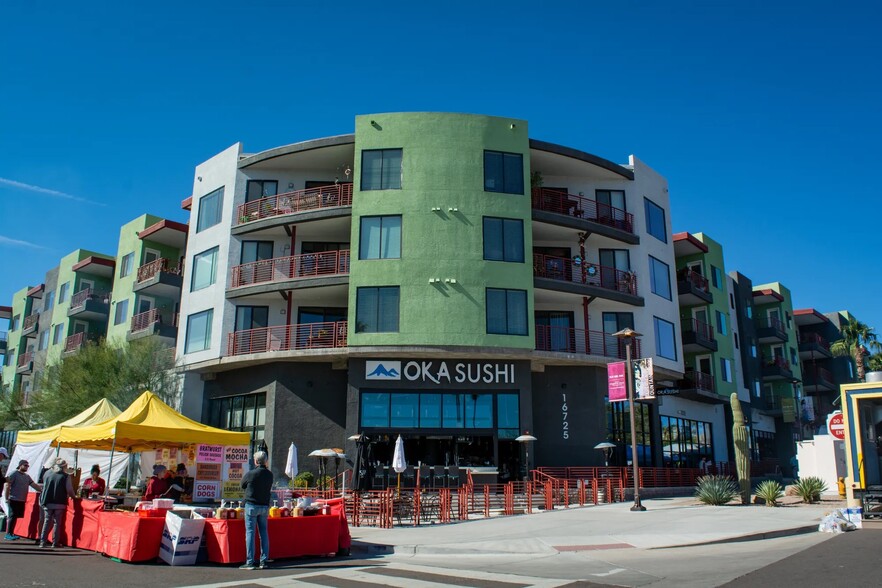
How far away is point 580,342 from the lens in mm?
33625

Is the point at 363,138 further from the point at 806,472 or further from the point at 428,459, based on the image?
the point at 806,472

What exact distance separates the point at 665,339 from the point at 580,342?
19.4ft

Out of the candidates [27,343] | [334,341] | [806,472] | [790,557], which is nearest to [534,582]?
[790,557]

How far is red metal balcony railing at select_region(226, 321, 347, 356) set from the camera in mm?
31812

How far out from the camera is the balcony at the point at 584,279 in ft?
107

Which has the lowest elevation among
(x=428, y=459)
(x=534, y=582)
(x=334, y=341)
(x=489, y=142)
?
(x=534, y=582)

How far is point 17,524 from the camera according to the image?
647 inches

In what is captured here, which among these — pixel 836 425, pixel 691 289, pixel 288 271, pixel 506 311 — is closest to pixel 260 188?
pixel 288 271

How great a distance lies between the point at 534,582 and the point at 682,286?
34.1 m

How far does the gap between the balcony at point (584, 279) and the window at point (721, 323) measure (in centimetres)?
1431

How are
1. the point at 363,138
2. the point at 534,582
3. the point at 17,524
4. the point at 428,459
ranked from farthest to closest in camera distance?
the point at 363,138 < the point at 428,459 < the point at 17,524 < the point at 534,582

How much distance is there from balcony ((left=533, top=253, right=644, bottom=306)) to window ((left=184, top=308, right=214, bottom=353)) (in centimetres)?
1515

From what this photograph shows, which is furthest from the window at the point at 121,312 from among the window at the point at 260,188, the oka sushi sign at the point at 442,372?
the oka sushi sign at the point at 442,372

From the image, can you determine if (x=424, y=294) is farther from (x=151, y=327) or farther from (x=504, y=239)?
(x=151, y=327)
